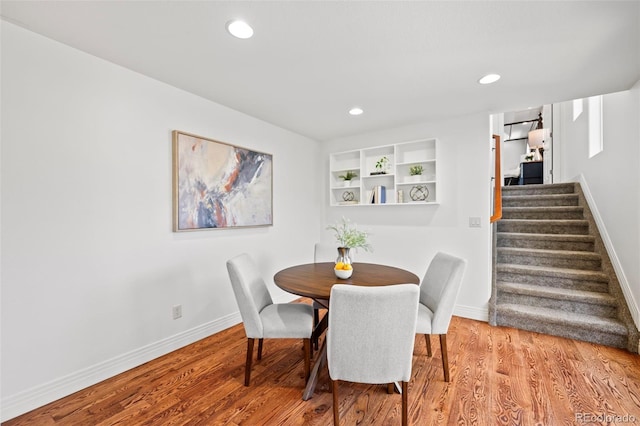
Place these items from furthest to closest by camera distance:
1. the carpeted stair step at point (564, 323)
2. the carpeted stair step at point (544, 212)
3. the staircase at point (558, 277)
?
the carpeted stair step at point (544, 212), the staircase at point (558, 277), the carpeted stair step at point (564, 323)

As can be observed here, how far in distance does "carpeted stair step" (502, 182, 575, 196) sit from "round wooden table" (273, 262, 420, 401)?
3606 millimetres

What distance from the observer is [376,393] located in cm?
185

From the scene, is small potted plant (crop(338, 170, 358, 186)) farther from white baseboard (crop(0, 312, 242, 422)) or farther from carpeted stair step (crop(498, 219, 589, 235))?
white baseboard (crop(0, 312, 242, 422))

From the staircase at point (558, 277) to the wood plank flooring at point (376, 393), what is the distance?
227 millimetres

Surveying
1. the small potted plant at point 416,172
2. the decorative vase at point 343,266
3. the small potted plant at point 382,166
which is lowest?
the decorative vase at point 343,266

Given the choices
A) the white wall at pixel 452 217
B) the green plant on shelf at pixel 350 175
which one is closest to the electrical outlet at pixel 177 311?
the white wall at pixel 452 217

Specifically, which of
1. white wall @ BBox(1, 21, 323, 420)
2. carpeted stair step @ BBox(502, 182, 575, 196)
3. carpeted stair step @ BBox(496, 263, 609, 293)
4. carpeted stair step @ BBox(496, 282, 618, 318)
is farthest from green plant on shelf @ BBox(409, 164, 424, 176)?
white wall @ BBox(1, 21, 323, 420)

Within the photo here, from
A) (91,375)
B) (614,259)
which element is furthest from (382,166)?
→ (91,375)

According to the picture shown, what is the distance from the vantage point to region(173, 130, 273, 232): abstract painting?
2447mm

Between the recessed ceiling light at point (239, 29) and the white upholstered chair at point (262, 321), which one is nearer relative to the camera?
the recessed ceiling light at point (239, 29)

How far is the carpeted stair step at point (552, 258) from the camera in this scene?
3.10 metres

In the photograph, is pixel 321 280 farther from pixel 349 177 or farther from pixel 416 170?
pixel 349 177

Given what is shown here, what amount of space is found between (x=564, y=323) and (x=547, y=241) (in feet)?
3.96

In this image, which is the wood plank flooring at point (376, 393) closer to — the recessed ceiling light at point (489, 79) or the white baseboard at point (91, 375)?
the white baseboard at point (91, 375)
